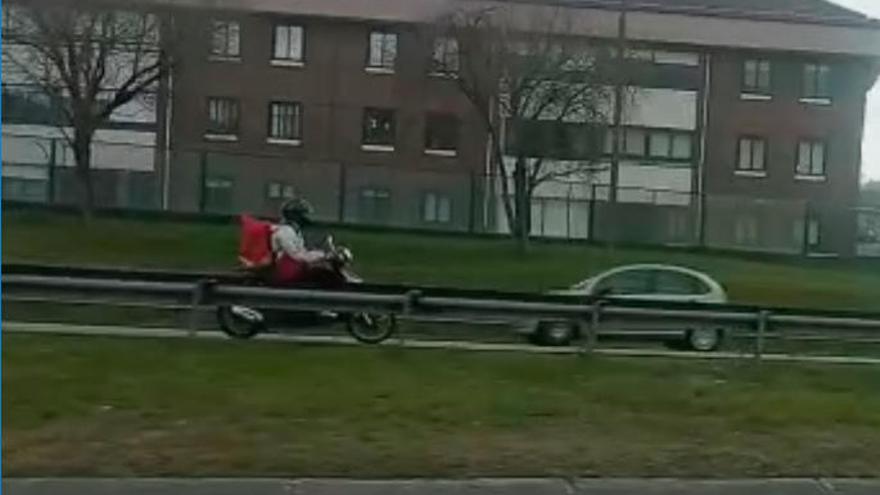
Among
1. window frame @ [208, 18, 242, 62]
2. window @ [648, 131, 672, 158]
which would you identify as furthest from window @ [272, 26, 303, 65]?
window @ [648, 131, 672, 158]

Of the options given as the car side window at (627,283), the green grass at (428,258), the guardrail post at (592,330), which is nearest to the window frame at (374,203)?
the green grass at (428,258)

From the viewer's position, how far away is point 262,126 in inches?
1722

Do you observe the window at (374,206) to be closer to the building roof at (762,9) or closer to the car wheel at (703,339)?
the building roof at (762,9)

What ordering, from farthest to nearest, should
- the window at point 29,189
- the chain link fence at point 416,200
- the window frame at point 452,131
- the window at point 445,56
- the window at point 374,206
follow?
1. the window frame at point 452,131
2. the window at point 445,56
3. the window at point 374,206
4. the chain link fence at point 416,200
5. the window at point 29,189

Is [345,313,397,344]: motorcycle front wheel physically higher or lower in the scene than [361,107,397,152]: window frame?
lower

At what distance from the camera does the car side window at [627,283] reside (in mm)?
18766

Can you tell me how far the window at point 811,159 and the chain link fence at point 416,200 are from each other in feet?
32.3

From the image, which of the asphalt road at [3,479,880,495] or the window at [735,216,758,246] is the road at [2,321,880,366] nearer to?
the asphalt road at [3,479,880,495]

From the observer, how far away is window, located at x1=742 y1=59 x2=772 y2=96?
150ft

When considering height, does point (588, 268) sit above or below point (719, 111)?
below

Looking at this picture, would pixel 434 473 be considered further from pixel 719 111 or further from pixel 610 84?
pixel 719 111

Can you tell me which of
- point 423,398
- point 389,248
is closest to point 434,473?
point 423,398

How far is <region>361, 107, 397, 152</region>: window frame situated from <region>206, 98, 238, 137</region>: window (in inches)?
191

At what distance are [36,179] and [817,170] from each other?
98.9ft
